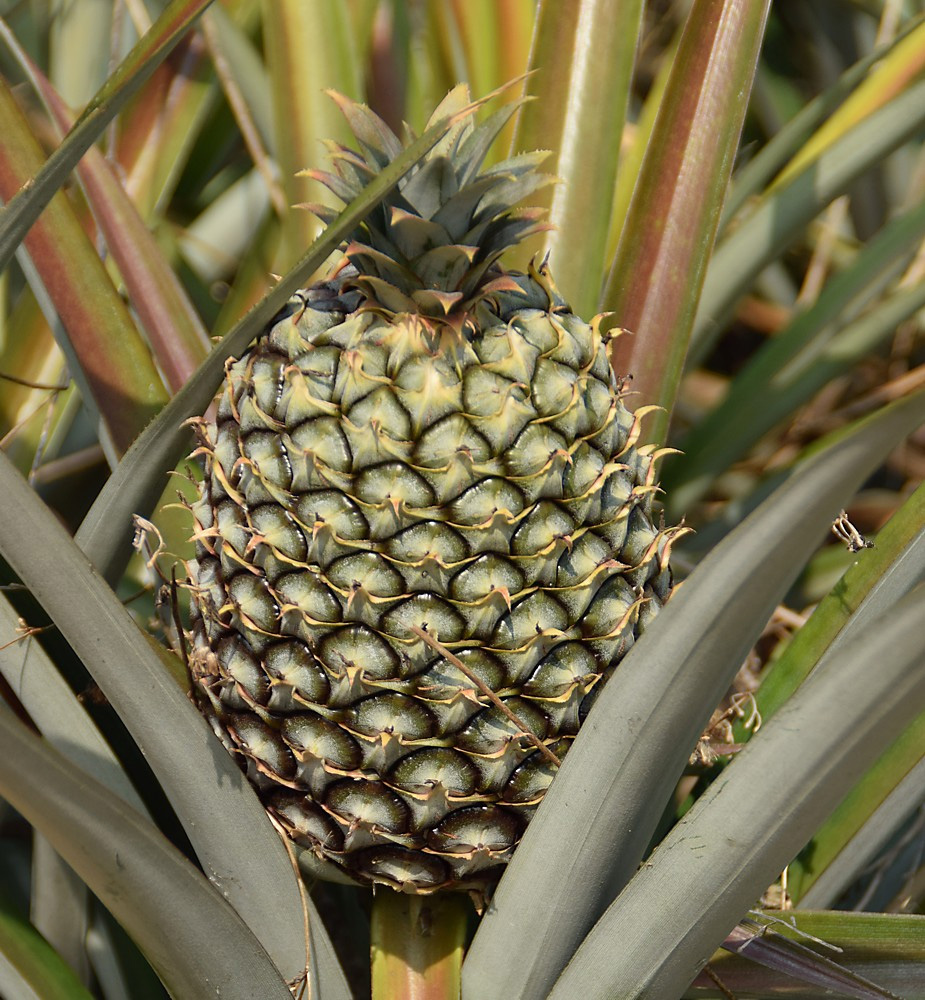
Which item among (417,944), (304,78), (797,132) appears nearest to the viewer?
(417,944)

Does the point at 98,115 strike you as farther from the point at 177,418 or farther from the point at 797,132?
the point at 797,132

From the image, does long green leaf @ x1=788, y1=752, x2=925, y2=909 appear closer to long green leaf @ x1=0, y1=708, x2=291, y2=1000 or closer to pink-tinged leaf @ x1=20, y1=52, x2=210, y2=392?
long green leaf @ x1=0, y1=708, x2=291, y2=1000

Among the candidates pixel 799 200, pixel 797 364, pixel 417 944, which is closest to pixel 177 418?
pixel 417 944

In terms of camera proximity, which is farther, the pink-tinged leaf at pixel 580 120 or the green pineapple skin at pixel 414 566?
the pink-tinged leaf at pixel 580 120

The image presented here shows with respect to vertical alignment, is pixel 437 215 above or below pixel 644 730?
above

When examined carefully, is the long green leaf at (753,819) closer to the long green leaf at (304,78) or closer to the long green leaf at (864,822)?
the long green leaf at (864,822)

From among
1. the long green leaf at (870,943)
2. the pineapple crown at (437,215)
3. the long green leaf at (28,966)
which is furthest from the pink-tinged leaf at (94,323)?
the long green leaf at (870,943)

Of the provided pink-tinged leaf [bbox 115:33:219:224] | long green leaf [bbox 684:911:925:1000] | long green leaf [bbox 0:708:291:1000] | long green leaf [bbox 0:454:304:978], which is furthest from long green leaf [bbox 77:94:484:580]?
pink-tinged leaf [bbox 115:33:219:224]
